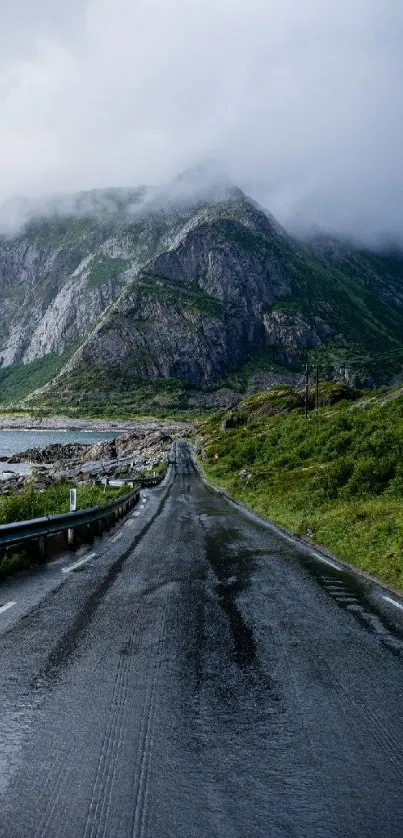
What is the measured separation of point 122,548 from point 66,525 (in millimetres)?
1883

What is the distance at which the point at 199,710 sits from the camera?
18.8 feet

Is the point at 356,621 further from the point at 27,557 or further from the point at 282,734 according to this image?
the point at 27,557

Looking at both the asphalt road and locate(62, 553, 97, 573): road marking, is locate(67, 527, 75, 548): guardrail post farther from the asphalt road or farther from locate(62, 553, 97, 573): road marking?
the asphalt road

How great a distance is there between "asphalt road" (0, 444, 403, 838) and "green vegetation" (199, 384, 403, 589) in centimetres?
485

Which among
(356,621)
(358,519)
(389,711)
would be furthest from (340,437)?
(389,711)

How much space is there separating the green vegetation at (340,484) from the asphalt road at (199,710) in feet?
15.9

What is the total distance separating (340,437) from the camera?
40.6 m

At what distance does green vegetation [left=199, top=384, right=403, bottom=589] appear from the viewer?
54.8 ft

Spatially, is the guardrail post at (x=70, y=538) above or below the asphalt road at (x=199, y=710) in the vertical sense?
below

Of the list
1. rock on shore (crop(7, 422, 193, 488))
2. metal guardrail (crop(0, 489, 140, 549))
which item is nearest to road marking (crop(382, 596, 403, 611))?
metal guardrail (crop(0, 489, 140, 549))

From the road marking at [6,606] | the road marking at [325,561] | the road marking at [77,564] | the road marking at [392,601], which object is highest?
the road marking at [6,606]

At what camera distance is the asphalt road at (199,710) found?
403cm

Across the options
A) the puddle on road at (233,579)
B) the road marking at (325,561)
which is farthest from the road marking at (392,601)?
the road marking at (325,561)

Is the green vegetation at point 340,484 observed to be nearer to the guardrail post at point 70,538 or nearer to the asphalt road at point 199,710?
the asphalt road at point 199,710
